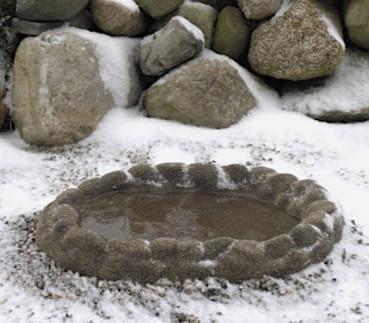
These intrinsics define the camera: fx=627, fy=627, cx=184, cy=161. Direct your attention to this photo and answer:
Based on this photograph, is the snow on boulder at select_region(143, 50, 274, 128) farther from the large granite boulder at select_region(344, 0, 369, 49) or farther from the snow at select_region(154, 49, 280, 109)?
the large granite boulder at select_region(344, 0, 369, 49)

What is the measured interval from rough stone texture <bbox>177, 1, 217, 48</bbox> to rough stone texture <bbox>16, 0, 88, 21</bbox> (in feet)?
3.68

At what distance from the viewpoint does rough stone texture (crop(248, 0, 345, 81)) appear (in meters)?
6.63

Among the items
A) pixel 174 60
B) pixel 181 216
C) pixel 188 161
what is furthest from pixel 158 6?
pixel 181 216

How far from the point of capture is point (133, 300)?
11.8ft

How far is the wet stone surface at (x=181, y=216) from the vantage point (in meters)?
4.21

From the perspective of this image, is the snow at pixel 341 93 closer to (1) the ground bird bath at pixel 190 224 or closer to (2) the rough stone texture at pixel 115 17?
(2) the rough stone texture at pixel 115 17

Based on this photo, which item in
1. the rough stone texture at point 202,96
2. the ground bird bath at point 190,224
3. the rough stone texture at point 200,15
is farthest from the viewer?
the rough stone texture at point 200,15

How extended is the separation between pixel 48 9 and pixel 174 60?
1.42 m

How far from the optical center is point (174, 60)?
6.66m

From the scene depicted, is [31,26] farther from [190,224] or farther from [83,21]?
[190,224]

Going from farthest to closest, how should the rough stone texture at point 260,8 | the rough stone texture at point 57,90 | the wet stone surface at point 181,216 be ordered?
the rough stone texture at point 260,8
the rough stone texture at point 57,90
the wet stone surface at point 181,216

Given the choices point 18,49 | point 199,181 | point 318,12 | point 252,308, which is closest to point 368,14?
point 318,12

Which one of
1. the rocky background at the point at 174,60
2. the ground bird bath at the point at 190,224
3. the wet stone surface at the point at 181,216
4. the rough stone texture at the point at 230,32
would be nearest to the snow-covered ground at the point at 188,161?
the ground bird bath at the point at 190,224

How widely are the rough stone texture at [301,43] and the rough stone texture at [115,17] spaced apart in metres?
1.39
